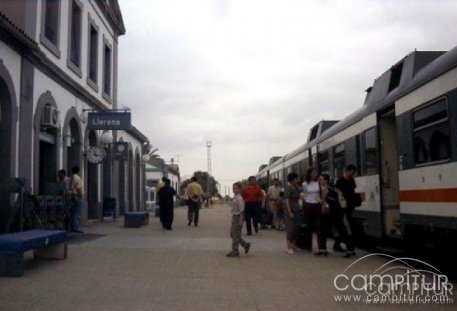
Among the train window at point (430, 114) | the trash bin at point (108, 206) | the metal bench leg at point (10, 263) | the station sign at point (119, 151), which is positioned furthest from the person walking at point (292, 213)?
the station sign at point (119, 151)

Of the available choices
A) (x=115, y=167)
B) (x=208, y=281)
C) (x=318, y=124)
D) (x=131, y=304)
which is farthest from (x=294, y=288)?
(x=115, y=167)

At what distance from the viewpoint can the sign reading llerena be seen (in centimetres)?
1973

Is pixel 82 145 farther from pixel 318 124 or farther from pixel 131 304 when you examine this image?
pixel 131 304

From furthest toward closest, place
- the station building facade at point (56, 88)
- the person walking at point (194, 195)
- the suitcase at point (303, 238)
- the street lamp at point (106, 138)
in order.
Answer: the street lamp at point (106, 138) → the person walking at point (194, 195) → the station building facade at point (56, 88) → the suitcase at point (303, 238)

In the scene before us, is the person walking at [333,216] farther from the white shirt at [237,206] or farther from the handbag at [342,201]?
the white shirt at [237,206]

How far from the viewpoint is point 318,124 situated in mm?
20469

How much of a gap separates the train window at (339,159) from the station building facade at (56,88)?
8.13 meters

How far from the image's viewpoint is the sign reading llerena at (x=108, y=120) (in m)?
19.7

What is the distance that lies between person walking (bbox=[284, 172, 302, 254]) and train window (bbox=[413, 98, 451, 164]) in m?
3.34

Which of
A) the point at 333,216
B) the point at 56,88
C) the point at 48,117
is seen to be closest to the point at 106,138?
the point at 56,88

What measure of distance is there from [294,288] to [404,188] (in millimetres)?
3300

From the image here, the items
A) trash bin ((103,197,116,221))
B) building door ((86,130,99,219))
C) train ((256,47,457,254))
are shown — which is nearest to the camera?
train ((256,47,457,254))

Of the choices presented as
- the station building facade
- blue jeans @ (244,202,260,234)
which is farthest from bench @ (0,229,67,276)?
blue jeans @ (244,202,260,234)

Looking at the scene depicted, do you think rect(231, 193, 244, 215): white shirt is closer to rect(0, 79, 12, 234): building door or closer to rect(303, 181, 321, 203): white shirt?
rect(303, 181, 321, 203): white shirt
